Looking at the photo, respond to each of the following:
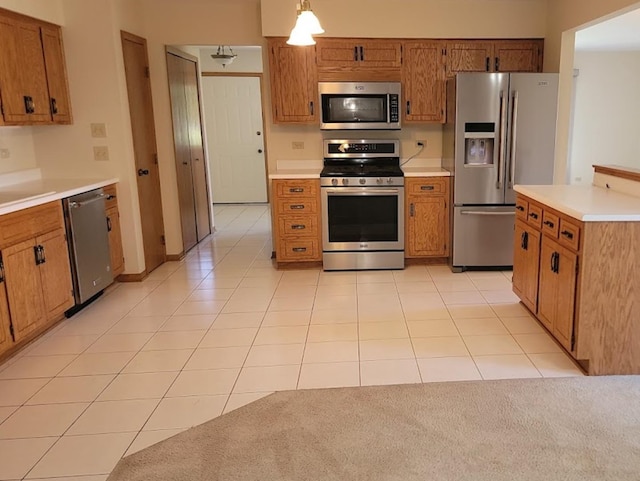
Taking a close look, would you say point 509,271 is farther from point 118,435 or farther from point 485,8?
point 118,435

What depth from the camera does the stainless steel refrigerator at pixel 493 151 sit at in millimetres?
4441

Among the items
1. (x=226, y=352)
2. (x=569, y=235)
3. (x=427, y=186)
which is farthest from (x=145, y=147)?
(x=569, y=235)

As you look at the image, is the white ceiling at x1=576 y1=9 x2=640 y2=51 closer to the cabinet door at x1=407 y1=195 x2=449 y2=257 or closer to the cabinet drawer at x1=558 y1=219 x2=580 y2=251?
the cabinet door at x1=407 y1=195 x2=449 y2=257

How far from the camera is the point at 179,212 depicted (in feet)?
17.9

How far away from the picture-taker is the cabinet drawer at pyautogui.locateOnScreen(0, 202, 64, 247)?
10.3 feet

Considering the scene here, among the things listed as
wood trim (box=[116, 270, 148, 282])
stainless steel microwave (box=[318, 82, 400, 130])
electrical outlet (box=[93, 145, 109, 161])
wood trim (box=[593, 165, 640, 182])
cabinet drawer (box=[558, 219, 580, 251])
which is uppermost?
stainless steel microwave (box=[318, 82, 400, 130])

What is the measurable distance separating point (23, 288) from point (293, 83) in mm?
2897

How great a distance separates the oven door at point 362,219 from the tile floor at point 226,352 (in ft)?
1.09

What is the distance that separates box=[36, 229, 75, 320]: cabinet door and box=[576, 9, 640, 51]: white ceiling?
188 inches

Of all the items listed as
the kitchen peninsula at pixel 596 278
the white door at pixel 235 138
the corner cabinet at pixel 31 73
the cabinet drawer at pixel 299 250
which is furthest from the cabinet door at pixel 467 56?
the white door at pixel 235 138

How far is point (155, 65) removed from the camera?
5117 mm

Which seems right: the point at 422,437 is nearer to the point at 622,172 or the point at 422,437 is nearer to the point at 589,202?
the point at 589,202

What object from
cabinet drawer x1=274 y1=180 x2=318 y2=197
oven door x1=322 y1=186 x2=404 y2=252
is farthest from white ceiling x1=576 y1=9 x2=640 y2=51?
cabinet drawer x1=274 y1=180 x2=318 y2=197

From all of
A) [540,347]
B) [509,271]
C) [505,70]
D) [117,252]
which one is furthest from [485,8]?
[117,252]
